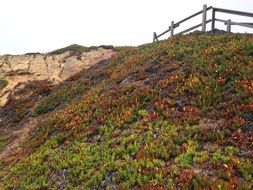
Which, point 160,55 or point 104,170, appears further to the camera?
point 160,55

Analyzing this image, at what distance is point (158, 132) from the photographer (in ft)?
54.7

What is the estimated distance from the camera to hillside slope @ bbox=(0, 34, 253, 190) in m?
13.4

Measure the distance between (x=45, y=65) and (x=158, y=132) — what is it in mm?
27080

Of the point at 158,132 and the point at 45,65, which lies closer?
the point at 158,132

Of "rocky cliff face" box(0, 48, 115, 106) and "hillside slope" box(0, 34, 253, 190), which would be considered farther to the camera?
"rocky cliff face" box(0, 48, 115, 106)

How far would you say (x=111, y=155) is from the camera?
16.1 metres

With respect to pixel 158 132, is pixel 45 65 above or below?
above

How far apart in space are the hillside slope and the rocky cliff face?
12.2 meters

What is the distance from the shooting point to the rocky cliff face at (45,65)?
126 ft

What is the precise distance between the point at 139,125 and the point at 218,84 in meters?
4.15

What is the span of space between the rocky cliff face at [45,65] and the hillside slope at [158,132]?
1222 centimetres

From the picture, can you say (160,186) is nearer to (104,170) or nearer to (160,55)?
(104,170)

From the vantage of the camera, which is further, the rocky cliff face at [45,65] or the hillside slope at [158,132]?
the rocky cliff face at [45,65]

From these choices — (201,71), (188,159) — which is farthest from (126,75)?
(188,159)
